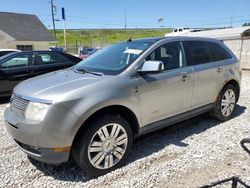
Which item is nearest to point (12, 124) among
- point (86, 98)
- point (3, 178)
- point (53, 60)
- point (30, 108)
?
point (30, 108)

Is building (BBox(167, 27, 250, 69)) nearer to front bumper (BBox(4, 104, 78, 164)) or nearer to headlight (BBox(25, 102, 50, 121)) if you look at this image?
front bumper (BBox(4, 104, 78, 164))

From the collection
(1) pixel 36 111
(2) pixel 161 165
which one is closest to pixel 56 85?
(1) pixel 36 111

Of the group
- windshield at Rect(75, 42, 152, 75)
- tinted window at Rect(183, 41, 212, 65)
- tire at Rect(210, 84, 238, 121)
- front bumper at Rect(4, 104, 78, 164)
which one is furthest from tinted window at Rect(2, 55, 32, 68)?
tire at Rect(210, 84, 238, 121)

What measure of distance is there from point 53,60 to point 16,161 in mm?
5097

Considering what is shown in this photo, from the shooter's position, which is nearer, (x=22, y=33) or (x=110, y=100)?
(x=110, y=100)

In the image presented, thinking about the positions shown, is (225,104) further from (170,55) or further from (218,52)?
(170,55)

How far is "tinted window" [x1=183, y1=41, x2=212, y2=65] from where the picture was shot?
4.32m

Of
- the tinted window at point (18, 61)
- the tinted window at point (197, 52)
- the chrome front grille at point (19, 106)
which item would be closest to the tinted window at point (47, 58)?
the tinted window at point (18, 61)

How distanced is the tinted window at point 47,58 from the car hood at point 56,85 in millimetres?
4620

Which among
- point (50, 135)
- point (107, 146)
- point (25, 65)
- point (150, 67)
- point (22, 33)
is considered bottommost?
point (107, 146)

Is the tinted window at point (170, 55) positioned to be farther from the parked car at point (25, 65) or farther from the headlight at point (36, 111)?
the parked car at point (25, 65)

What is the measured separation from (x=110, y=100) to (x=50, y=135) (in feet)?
2.61

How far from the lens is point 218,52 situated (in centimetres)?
496

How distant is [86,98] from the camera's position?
2.95 meters
